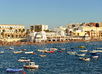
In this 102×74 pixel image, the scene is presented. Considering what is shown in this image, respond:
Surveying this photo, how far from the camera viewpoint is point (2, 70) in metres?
52.5

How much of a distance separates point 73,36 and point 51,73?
140 metres

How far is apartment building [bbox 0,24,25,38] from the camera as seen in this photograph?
174 meters

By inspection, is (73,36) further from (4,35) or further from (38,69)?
(38,69)

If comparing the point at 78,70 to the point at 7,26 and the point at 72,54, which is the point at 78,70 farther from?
the point at 7,26

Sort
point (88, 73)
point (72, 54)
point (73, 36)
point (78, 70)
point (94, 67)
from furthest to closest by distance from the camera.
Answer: point (73, 36) → point (72, 54) → point (94, 67) → point (78, 70) → point (88, 73)

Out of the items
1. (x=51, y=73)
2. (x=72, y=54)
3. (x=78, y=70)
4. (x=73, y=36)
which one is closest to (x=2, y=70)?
(x=51, y=73)

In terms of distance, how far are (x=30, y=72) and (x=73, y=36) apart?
460 feet

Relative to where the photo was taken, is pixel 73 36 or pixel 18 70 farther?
pixel 73 36

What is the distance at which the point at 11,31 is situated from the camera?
7062 inches

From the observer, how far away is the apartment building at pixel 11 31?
173575 mm

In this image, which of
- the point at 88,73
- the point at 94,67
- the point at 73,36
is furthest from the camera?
the point at 73,36

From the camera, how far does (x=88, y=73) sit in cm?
4869

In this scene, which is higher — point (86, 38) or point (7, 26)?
point (7, 26)

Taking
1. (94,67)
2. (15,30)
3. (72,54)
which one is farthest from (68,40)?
(94,67)
